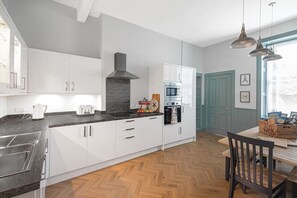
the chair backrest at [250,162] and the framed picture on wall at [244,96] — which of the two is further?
the framed picture on wall at [244,96]

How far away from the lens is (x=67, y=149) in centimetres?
221

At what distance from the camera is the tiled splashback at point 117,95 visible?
325 centimetres

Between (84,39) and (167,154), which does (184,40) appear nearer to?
(84,39)

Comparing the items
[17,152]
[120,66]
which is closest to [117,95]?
[120,66]

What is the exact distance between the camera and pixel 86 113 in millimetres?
2900

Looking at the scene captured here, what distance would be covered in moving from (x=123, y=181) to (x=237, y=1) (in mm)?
3692

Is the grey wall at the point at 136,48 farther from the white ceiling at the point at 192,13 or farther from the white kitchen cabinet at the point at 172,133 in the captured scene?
the white kitchen cabinet at the point at 172,133

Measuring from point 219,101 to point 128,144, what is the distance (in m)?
3.51

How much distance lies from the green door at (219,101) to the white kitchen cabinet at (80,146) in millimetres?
3730

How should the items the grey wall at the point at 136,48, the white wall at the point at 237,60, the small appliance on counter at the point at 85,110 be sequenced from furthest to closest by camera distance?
the white wall at the point at 237,60 → the grey wall at the point at 136,48 → the small appliance on counter at the point at 85,110

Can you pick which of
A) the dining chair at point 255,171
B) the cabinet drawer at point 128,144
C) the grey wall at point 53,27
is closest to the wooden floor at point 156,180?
the cabinet drawer at point 128,144

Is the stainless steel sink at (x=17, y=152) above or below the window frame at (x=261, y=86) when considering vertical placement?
below

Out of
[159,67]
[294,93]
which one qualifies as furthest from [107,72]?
[294,93]

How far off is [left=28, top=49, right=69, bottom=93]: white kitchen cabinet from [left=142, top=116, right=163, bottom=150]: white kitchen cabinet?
1.73 meters
